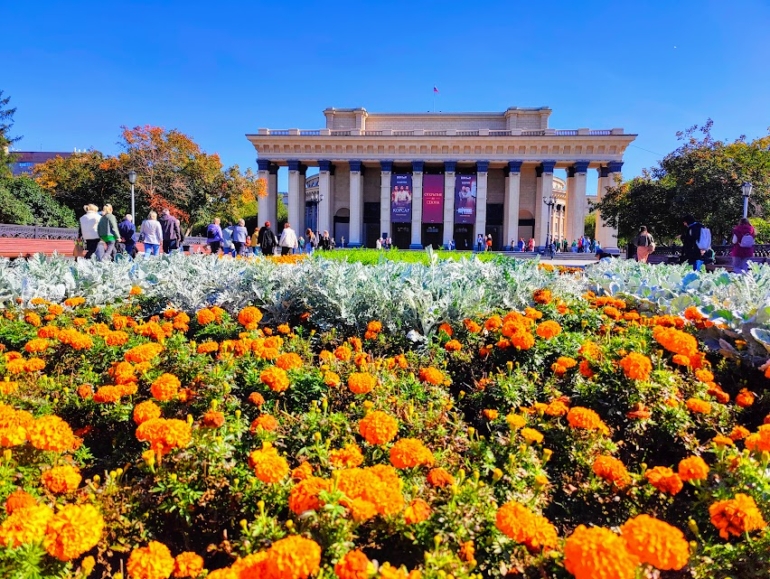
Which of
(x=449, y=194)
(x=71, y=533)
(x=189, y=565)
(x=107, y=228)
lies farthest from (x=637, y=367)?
(x=449, y=194)

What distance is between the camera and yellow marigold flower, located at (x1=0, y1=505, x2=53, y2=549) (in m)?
1.20

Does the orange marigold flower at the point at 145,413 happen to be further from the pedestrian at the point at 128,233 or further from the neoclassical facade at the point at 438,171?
the neoclassical facade at the point at 438,171

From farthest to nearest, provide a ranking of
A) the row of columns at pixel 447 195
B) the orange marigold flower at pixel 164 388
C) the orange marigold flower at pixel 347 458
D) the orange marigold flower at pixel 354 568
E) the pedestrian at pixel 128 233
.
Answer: the row of columns at pixel 447 195, the pedestrian at pixel 128 233, the orange marigold flower at pixel 164 388, the orange marigold flower at pixel 347 458, the orange marigold flower at pixel 354 568

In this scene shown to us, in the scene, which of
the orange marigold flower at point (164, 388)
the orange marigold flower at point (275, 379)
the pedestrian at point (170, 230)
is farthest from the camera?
the pedestrian at point (170, 230)

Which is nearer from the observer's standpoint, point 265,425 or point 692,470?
point 692,470

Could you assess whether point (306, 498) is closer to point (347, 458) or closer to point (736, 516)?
point (347, 458)

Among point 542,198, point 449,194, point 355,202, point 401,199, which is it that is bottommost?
point 355,202

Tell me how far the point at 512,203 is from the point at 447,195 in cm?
534

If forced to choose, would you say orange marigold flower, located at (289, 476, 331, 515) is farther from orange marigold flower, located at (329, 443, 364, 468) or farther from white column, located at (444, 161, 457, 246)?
white column, located at (444, 161, 457, 246)

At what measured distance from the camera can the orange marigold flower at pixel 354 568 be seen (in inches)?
43.8

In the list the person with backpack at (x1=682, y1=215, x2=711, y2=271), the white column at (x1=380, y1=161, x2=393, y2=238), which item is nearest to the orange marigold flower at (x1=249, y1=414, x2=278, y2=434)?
the person with backpack at (x1=682, y1=215, x2=711, y2=271)

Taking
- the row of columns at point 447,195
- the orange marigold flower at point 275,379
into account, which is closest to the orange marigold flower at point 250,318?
the orange marigold flower at point 275,379

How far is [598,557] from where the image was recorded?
1024 mm

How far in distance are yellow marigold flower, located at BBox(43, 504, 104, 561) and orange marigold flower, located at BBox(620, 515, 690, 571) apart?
1.28 metres
